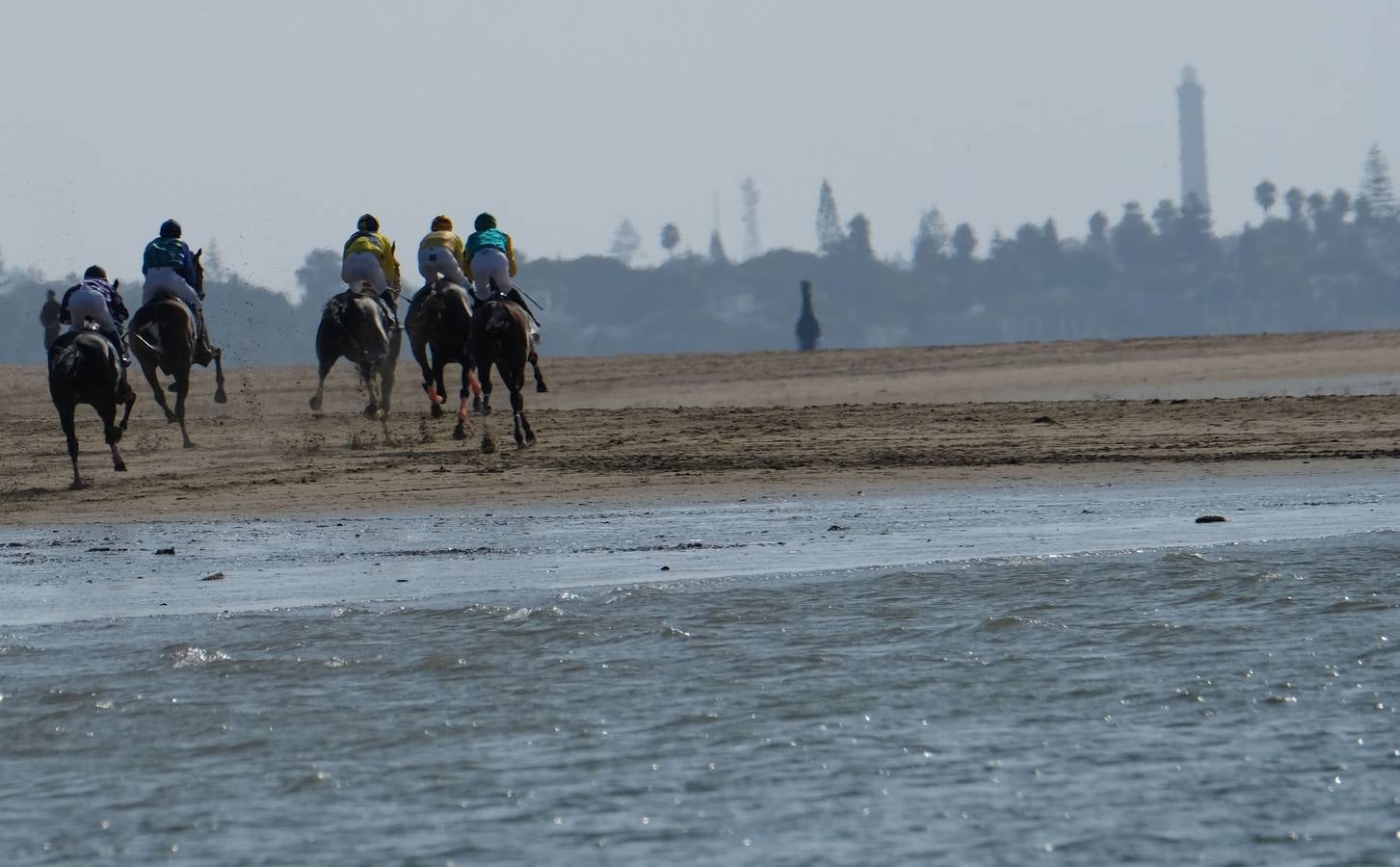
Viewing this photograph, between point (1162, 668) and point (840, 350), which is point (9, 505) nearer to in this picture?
point (1162, 668)

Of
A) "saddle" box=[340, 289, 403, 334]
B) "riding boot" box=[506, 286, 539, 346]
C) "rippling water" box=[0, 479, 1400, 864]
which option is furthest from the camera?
"saddle" box=[340, 289, 403, 334]

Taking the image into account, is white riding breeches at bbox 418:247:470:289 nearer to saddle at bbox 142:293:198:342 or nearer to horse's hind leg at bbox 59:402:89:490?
saddle at bbox 142:293:198:342

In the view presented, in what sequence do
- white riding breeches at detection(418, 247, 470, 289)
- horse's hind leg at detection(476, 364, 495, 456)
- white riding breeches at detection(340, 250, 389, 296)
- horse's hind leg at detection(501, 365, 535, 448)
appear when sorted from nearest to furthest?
1. horse's hind leg at detection(476, 364, 495, 456)
2. horse's hind leg at detection(501, 365, 535, 448)
3. white riding breeches at detection(418, 247, 470, 289)
4. white riding breeches at detection(340, 250, 389, 296)

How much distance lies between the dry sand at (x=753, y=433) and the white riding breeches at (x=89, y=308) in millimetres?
1212

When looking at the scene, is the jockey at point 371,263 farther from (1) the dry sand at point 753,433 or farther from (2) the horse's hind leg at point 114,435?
(2) the horse's hind leg at point 114,435

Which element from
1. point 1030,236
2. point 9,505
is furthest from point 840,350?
point 1030,236

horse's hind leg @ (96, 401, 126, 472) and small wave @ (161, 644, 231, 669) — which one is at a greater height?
horse's hind leg @ (96, 401, 126, 472)

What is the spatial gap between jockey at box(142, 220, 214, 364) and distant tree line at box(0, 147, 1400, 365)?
103 meters

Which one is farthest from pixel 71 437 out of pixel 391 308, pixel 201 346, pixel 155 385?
pixel 391 308

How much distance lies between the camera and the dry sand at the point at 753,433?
627 inches

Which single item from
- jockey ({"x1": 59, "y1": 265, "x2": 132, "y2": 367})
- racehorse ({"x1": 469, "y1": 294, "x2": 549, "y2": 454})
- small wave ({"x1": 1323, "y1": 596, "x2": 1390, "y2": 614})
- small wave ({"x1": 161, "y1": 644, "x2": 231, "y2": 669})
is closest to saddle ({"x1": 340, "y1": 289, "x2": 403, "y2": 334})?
racehorse ({"x1": 469, "y1": 294, "x2": 549, "y2": 454})

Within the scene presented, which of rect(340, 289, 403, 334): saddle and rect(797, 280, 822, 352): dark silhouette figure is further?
rect(797, 280, 822, 352): dark silhouette figure

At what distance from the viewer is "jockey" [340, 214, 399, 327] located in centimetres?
2239

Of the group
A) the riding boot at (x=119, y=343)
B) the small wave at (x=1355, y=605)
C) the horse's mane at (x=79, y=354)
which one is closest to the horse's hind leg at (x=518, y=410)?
the riding boot at (x=119, y=343)
